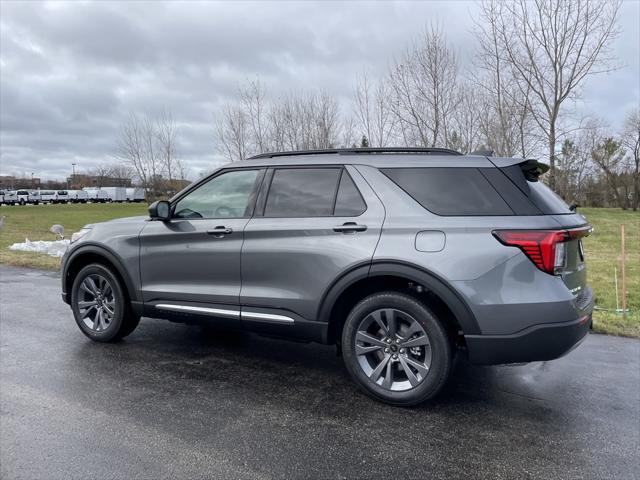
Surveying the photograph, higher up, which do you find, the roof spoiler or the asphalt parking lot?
the roof spoiler

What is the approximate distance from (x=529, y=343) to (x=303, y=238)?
1789 mm

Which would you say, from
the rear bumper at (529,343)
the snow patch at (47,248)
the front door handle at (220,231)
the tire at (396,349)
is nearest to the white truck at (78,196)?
the snow patch at (47,248)

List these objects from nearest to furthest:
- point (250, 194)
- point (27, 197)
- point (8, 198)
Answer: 1. point (250, 194)
2. point (8, 198)
3. point (27, 197)

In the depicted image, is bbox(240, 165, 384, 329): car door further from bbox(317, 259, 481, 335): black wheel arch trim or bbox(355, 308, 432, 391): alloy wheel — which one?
bbox(355, 308, 432, 391): alloy wheel

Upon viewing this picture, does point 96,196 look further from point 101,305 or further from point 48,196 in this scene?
point 101,305

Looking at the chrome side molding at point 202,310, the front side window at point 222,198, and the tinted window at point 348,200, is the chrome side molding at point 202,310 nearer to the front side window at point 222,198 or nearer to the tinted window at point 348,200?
the front side window at point 222,198

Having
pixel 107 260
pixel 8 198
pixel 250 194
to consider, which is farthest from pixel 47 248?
pixel 8 198

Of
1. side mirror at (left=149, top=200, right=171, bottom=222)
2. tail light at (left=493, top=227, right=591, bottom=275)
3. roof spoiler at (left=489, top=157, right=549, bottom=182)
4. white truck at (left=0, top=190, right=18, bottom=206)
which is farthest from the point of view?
white truck at (left=0, top=190, right=18, bottom=206)

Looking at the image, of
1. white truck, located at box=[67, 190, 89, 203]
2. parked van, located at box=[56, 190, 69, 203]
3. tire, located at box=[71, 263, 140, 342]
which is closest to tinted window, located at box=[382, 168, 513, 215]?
tire, located at box=[71, 263, 140, 342]

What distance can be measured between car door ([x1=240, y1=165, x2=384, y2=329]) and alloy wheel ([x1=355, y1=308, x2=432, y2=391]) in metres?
0.43

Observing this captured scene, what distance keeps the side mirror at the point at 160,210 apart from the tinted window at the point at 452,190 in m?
2.18

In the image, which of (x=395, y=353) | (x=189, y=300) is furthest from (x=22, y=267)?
(x=395, y=353)

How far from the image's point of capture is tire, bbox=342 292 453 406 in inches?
132

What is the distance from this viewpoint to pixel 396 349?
3.51 metres
